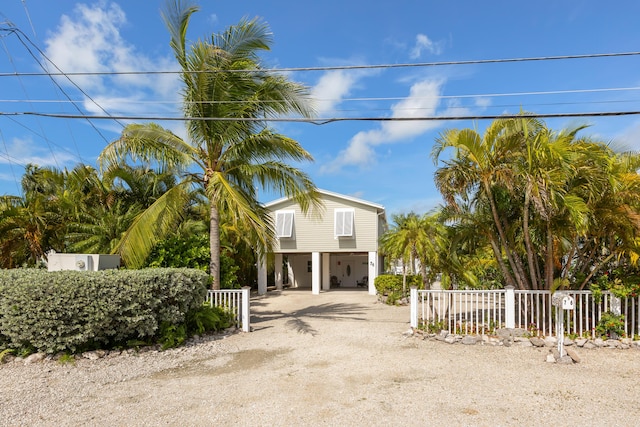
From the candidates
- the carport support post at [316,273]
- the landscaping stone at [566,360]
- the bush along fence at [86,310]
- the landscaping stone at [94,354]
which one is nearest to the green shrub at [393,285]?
the carport support post at [316,273]

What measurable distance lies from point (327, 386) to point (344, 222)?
13.1 meters

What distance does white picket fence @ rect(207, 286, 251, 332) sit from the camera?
873 cm

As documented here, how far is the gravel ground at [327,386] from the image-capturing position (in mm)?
4098

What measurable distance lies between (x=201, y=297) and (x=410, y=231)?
6824mm

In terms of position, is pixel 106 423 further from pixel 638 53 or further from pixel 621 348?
pixel 638 53

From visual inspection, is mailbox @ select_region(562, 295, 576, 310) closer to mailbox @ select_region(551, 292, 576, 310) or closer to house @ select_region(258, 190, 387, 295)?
mailbox @ select_region(551, 292, 576, 310)

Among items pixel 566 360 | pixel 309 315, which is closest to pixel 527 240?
pixel 566 360

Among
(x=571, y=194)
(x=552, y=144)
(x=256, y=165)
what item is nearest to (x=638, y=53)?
(x=552, y=144)

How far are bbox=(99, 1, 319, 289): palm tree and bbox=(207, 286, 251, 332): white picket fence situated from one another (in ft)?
1.28

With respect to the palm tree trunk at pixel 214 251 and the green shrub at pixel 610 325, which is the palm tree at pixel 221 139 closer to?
the palm tree trunk at pixel 214 251

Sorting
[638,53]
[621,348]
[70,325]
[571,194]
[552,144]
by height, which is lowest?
[621,348]

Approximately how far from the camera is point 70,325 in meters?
6.19

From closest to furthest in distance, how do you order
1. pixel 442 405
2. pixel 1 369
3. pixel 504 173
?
1. pixel 442 405
2. pixel 1 369
3. pixel 504 173

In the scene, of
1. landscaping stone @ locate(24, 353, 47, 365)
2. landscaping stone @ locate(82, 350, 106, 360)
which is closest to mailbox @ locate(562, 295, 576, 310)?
landscaping stone @ locate(82, 350, 106, 360)
